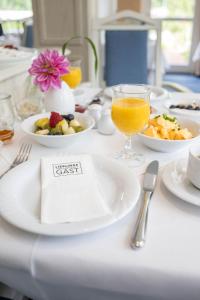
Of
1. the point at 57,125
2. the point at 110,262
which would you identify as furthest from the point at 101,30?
the point at 110,262

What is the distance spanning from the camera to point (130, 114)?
69cm

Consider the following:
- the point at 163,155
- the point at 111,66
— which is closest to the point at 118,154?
the point at 163,155

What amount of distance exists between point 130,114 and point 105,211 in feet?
0.93

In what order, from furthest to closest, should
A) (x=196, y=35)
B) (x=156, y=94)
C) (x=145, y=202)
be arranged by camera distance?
(x=196, y=35), (x=156, y=94), (x=145, y=202)

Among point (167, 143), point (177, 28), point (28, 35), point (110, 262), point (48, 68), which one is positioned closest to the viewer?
point (110, 262)

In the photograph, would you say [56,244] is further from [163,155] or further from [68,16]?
[68,16]

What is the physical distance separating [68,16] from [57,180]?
7.99ft

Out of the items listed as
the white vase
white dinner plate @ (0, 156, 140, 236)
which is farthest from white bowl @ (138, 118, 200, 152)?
the white vase

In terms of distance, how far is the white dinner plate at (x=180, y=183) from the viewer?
51 centimetres

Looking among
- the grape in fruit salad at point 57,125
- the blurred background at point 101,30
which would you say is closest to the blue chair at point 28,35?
the blurred background at point 101,30

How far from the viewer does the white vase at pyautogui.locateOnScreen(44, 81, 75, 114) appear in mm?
892

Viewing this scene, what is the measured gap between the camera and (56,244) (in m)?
0.44

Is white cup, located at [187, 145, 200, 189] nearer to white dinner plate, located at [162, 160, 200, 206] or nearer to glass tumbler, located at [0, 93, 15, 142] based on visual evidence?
white dinner plate, located at [162, 160, 200, 206]

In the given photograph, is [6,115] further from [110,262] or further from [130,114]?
[110,262]
